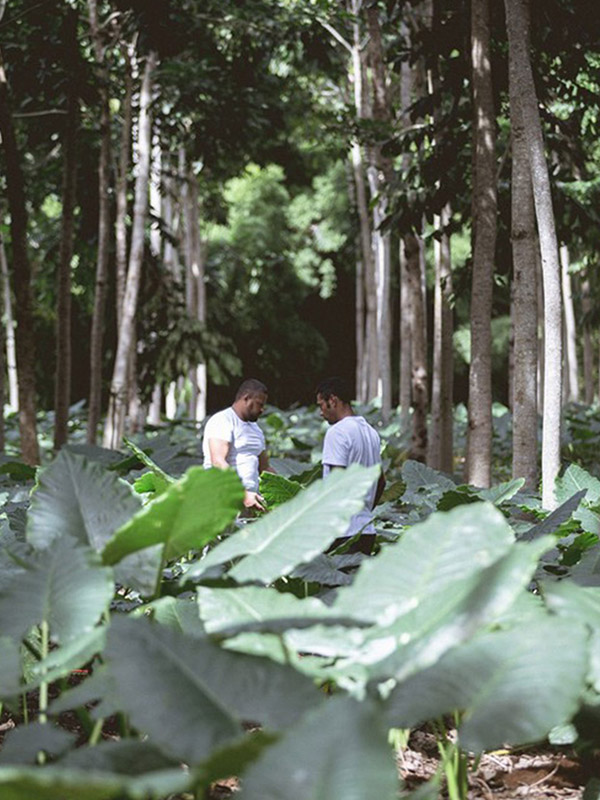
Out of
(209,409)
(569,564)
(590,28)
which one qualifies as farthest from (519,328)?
(209,409)

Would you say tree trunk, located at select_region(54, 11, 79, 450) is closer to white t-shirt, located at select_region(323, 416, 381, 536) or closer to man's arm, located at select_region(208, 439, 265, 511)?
man's arm, located at select_region(208, 439, 265, 511)

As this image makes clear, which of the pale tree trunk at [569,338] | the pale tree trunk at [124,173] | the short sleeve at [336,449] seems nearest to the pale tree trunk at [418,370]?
the pale tree trunk at [124,173]

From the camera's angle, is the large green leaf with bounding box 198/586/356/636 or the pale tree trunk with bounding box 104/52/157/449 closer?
the large green leaf with bounding box 198/586/356/636

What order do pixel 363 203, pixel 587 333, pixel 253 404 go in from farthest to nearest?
pixel 587 333 < pixel 363 203 < pixel 253 404

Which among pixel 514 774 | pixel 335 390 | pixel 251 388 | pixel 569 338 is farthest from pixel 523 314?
pixel 569 338

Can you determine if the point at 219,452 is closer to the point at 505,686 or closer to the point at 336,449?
the point at 336,449

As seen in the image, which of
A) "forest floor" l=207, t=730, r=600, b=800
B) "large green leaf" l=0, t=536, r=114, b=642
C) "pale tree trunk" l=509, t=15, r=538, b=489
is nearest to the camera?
"large green leaf" l=0, t=536, r=114, b=642

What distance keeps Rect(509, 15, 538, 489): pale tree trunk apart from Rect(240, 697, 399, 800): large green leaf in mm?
4223

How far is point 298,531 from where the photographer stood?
7.43ft

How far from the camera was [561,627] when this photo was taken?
1.71 meters

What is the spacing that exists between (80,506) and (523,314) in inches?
142

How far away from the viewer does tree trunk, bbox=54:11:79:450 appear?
32.9ft

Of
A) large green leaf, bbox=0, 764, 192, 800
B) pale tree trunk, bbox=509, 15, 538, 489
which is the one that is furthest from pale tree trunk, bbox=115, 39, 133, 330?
large green leaf, bbox=0, 764, 192, 800

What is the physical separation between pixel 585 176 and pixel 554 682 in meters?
12.6
